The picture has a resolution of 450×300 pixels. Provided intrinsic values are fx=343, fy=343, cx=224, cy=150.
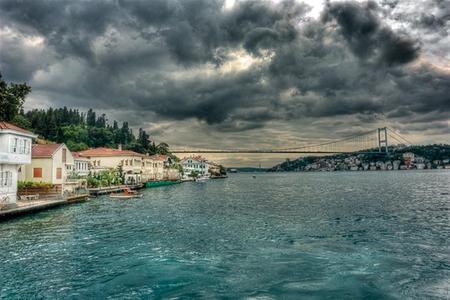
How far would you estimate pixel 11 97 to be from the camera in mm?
39125

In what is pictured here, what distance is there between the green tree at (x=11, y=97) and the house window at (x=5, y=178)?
11.1 m

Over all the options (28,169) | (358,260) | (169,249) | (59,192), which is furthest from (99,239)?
(28,169)

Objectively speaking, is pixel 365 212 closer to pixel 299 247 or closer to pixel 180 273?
pixel 299 247

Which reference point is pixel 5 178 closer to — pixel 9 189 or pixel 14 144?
pixel 9 189

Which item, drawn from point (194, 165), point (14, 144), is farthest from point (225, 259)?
point (194, 165)

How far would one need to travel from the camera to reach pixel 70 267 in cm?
1506

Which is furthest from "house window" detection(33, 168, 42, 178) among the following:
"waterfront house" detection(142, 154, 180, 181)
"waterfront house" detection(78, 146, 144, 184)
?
"waterfront house" detection(142, 154, 180, 181)

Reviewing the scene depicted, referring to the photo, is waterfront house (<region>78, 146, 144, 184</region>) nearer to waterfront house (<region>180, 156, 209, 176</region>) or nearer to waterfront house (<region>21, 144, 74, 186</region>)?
waterfront house (<region>21, 144, 74, 186</region>)

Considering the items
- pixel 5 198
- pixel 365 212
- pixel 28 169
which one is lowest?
pixel 365 212

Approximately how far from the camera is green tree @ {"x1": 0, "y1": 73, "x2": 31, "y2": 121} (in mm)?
38688

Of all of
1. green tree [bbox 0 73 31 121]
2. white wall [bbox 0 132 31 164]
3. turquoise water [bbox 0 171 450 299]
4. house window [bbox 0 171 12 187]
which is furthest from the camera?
green tree [bbox 0 73 31 121]

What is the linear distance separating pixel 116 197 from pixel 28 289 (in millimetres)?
42176

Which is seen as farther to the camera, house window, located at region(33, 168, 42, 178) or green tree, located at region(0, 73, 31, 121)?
house window, located at region(33, 168, 42, 178)

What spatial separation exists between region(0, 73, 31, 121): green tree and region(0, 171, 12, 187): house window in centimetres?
1108
